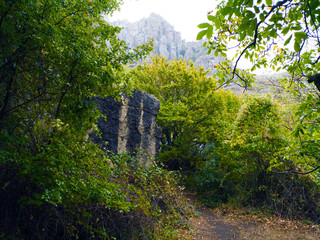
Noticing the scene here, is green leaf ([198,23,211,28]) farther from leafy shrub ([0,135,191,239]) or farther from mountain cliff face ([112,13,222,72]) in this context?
mountain cliff face ([112,13,222,72])

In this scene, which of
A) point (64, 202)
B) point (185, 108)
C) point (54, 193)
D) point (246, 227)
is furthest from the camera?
point (185, 108)

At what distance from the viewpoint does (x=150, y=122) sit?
8305 millimetres

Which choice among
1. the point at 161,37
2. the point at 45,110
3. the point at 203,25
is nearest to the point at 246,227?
the point at 45,110

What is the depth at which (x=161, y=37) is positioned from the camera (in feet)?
317

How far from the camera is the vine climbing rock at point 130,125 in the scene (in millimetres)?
6912

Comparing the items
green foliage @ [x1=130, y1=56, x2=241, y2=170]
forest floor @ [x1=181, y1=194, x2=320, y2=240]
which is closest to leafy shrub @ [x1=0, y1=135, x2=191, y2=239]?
forest floor @ [x1=181, y1=194, x2=320, y2=240]

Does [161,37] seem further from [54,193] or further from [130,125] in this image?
[54,193]

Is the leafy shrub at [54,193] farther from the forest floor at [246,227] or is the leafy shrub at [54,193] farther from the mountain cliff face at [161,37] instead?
the mountain cliff face at [161,37]

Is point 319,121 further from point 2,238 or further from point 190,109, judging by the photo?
point 190,109

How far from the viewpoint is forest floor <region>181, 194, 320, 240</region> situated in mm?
6348

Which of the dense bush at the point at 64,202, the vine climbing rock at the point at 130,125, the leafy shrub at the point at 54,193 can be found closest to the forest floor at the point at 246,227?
the dense bush at the point at 64,202

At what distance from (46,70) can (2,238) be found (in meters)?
1.81

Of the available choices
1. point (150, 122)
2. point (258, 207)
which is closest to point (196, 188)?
point (258, 207)

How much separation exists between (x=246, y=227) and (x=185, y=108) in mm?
6209
